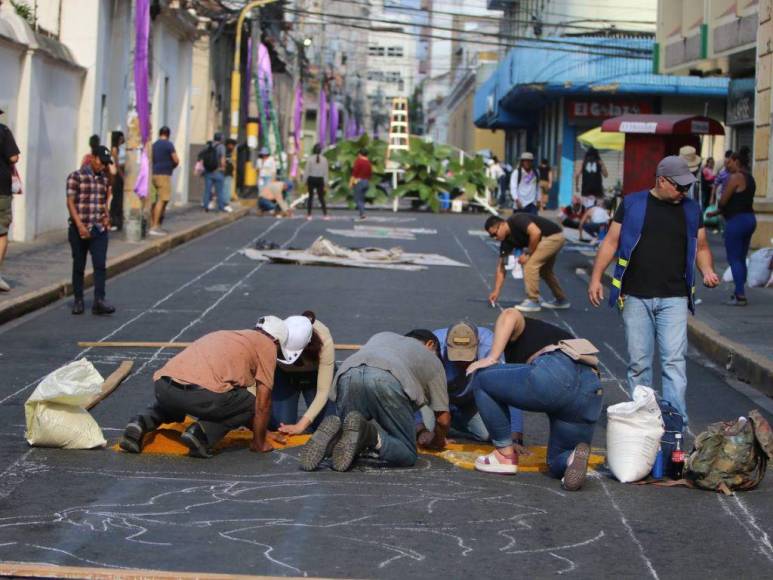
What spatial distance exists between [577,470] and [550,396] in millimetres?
451

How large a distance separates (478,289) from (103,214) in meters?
6.23

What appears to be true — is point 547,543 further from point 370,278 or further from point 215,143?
point 215,143

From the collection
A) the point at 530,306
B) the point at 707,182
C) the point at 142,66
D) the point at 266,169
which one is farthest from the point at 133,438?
the point at 266,169

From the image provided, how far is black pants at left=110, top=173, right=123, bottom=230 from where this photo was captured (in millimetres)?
25891

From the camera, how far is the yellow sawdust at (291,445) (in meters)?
8.58

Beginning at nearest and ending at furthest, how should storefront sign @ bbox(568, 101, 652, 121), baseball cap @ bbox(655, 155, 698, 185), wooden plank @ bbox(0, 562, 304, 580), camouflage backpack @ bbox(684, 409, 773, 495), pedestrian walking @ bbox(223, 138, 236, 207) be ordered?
wooden plank @ bbox(0, 562, 304, 580) → camouflage backpack @ bbox(684, 409, 773, 495) → baseball cap @ bbox(655, 155, 698, 185) → pedestrian walking @ bbox(223, 138, 236, 207) → storefront sign @ bbox(568, 101, 652, 121)

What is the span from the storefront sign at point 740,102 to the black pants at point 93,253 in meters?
17.3

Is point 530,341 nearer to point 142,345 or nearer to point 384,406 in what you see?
point 384,406

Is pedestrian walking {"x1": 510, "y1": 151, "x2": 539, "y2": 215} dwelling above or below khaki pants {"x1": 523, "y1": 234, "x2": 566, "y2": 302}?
above

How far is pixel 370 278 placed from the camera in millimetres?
20062

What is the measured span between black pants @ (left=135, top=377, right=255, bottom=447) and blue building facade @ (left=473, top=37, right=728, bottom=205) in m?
35.0

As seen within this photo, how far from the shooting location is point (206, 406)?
8312 mm

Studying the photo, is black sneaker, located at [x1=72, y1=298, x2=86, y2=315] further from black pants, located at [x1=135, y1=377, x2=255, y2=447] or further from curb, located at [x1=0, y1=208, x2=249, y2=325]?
black pants, located at [x1=135, y1=377, x2=255, y2=447]

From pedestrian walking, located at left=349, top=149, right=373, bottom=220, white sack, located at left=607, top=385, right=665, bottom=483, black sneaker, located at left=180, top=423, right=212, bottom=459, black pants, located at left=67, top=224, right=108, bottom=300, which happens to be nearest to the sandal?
white sack, located at left=607, top=385, right=665, bottom=483
